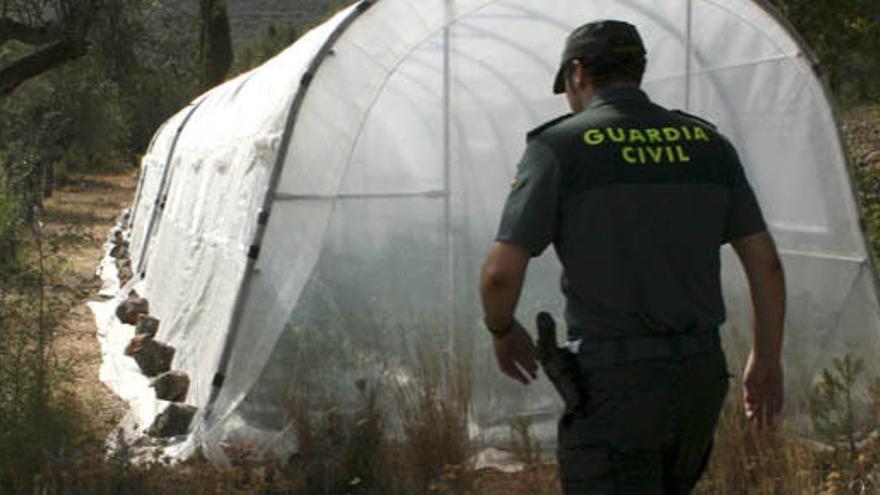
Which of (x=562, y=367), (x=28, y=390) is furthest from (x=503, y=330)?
(x=28, y=390)

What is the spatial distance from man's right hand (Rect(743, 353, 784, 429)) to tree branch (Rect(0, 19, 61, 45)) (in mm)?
8541

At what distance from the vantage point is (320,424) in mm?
6211

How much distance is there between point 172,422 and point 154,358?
2259mm

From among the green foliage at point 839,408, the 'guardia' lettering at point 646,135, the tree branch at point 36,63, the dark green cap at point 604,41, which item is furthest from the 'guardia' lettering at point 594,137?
the tree branch at point 36,63

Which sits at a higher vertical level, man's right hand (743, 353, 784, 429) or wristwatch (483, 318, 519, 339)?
wristwatch (483, 318, 519, 339)

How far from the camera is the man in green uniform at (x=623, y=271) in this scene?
3.47 metres

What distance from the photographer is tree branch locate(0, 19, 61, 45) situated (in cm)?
1089

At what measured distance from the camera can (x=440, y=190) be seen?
288 inches

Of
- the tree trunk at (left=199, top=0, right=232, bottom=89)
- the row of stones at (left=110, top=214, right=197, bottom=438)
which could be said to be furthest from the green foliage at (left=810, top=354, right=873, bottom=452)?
the tree trunk at (left=199, top=0, right=232, bottom=89)

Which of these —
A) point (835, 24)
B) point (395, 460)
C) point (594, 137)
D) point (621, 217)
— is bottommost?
point (395, 460)

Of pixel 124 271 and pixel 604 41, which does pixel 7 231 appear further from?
pixel 124 271

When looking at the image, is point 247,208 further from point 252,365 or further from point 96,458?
point 96,458

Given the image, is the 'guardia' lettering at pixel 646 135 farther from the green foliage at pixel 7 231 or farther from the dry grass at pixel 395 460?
the green foliage at pixel 7 231

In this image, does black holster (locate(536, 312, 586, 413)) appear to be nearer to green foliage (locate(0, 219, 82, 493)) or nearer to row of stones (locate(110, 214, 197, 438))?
Answer: green foliage (locate(0, 219, 82, 493))
